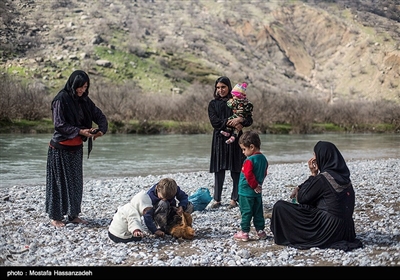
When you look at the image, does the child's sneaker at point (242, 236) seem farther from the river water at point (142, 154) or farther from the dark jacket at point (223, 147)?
the river water at point (142, 154)

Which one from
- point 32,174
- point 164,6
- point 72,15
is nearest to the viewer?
point 32,174

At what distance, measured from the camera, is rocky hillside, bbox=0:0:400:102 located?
2867 cm

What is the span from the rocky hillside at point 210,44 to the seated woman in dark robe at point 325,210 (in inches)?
525

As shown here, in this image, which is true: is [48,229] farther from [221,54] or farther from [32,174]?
[221,54]

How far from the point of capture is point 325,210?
579 centimetres

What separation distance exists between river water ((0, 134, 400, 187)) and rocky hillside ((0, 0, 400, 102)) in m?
3.89

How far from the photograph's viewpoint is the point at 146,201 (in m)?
6.24

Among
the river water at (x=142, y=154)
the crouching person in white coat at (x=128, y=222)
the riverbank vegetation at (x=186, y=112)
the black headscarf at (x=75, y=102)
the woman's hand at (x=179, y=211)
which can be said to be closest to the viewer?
the crouching person in white coat at (x=128, y=222)

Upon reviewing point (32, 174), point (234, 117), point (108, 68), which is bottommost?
point (32, 174)

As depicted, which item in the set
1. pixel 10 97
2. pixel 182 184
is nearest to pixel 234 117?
pixel 182 184

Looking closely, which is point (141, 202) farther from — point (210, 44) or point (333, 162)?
point (210, 44)

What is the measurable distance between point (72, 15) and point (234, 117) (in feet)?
202

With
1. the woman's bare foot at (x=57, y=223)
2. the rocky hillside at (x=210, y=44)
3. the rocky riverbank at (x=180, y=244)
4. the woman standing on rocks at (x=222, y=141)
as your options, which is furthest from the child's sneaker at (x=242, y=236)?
the rocky hillside at (x=210, y=44)

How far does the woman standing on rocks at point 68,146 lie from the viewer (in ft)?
22.3
